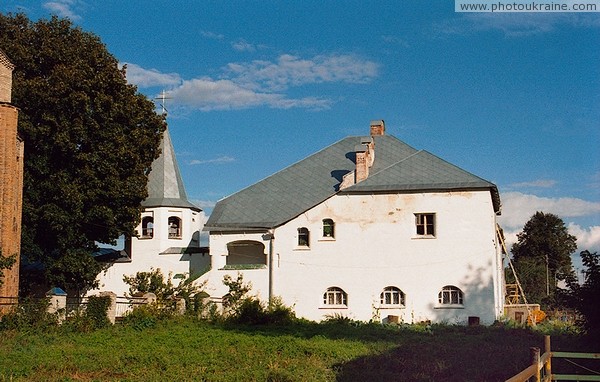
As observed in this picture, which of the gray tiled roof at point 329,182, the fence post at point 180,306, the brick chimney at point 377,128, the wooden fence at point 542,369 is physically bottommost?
the wooden fence at point 542,369

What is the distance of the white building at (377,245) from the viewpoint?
3156 centimetres

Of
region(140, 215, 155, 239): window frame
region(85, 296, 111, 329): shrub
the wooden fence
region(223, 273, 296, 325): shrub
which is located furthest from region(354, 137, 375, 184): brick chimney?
the wooden fence

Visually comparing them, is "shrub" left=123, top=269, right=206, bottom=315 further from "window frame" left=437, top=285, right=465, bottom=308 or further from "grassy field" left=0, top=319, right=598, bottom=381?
"window frame" left=437, top=285, right=465, bottom=308

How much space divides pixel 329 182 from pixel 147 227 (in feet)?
34.1

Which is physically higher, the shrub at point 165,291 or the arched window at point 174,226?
the arched window at point 174,226

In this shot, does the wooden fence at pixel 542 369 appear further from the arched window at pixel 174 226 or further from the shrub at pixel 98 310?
the arched window at pixel 174 226

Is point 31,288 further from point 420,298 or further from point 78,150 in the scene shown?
point 420,298

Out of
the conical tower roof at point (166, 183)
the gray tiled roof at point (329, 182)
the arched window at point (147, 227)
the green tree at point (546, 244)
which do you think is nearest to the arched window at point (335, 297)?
the gray tiled roof at point (329, 182)

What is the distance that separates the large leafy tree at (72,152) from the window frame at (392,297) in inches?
488

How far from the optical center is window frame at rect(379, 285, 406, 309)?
105 ft

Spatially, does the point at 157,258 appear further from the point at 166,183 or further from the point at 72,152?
the point at 72,152

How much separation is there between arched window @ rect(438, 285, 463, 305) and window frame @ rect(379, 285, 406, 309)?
1.70 m

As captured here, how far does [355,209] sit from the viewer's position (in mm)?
33531

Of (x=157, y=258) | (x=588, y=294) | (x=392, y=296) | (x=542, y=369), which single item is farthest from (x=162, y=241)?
(x=542, y=369)
